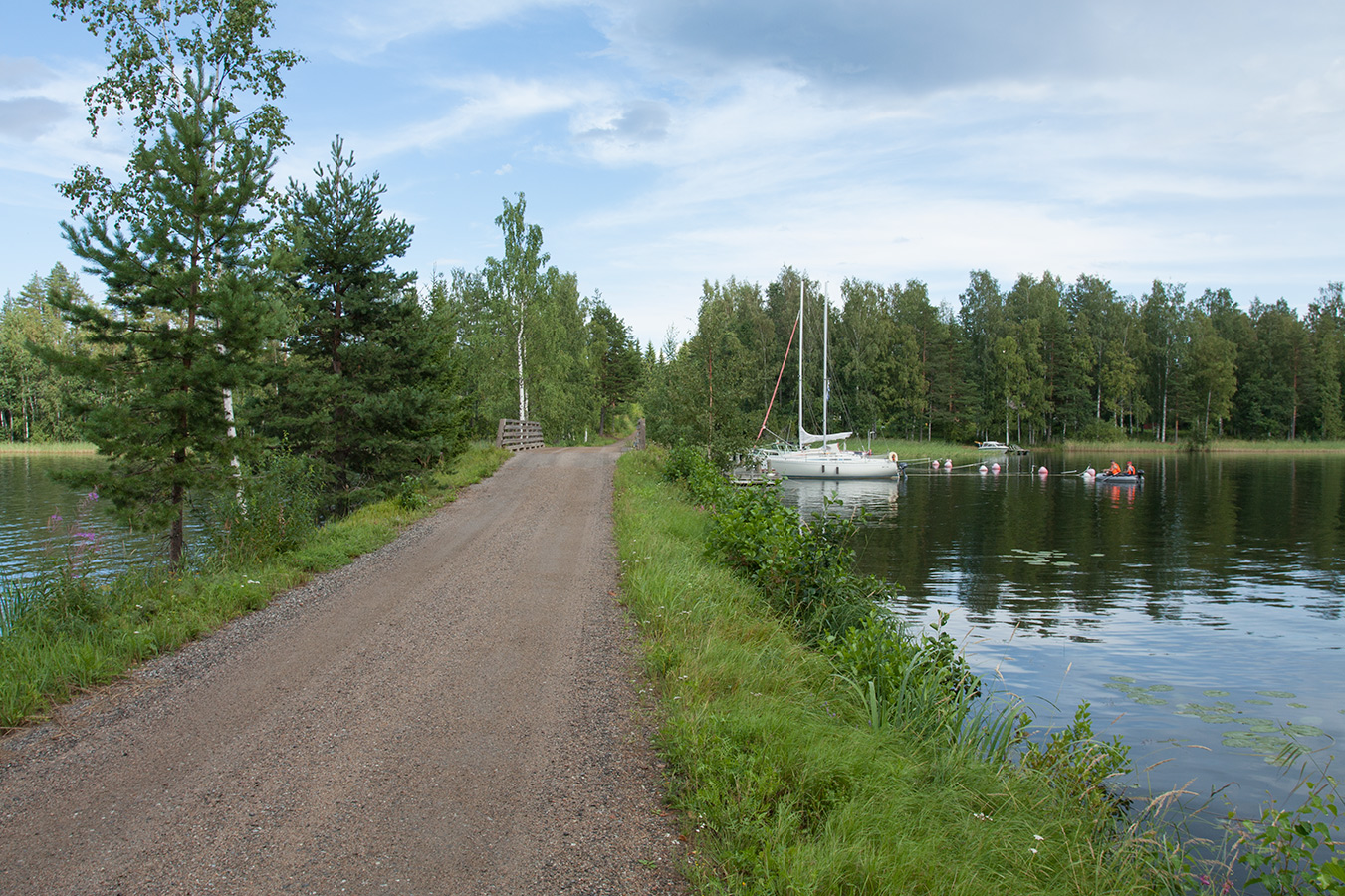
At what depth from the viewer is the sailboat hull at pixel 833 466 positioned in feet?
135

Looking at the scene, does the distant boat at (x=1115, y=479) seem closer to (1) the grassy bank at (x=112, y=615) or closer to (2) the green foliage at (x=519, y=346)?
(2) the green foliage at (x=519, y=346)

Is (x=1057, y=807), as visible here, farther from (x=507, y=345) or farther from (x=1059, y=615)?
(x=507, y=345)

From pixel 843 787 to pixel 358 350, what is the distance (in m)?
15.5

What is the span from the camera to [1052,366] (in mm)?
77375

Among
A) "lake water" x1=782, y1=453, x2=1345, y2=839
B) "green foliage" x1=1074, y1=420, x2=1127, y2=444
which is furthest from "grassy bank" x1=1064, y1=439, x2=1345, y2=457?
"lake water" x1=782, y1=453, x2=1345, y2=839

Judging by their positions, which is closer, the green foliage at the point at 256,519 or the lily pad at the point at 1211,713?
the lily pad at the point at 1211,713

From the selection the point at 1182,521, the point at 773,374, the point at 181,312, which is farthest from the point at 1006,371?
the point at 181,312

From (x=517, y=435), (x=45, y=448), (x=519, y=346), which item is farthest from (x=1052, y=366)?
(x=45, y=448)

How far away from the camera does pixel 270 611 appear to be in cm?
791

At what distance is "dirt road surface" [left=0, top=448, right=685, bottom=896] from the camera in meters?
3.42

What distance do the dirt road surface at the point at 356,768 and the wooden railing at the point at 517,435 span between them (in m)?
21.1

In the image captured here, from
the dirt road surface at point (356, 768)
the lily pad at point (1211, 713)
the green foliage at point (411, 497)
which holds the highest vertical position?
the green foliage at point (411, 497)

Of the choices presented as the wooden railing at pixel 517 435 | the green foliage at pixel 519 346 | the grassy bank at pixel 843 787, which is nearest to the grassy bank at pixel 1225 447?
the green foliage at pixel 519 346

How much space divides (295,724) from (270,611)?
336cm
